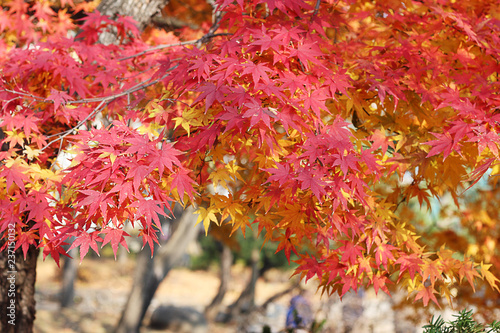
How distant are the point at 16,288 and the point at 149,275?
358cm

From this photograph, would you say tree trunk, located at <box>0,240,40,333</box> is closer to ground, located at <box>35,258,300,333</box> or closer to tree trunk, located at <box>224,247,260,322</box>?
ground, located at <box>35,258,300,333</box>

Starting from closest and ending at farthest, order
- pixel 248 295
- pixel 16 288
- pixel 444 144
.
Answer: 1. pixel 444 144
2. pixel 16 288
3. pixel 248 295

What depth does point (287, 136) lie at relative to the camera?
2209mm

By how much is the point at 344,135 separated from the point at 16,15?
3.21 meters

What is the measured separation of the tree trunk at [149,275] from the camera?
634 centimetres

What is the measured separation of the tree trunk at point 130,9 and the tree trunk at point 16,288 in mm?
1748

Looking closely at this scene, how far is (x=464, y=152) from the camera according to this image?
2070 mm

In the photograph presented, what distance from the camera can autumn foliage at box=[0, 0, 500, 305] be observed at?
5.72ft

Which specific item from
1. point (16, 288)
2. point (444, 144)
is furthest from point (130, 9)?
point (444, 144)

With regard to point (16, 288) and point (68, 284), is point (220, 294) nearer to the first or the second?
point (68, 284)

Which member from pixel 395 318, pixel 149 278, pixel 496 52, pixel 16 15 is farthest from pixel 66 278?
pixel 496 52

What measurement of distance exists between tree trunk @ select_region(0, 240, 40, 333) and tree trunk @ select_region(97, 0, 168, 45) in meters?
1.75

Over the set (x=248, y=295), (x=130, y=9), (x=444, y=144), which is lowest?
(x=248, y=295)

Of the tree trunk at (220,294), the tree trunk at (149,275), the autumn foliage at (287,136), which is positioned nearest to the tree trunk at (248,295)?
the tree trunk at (220,294)
